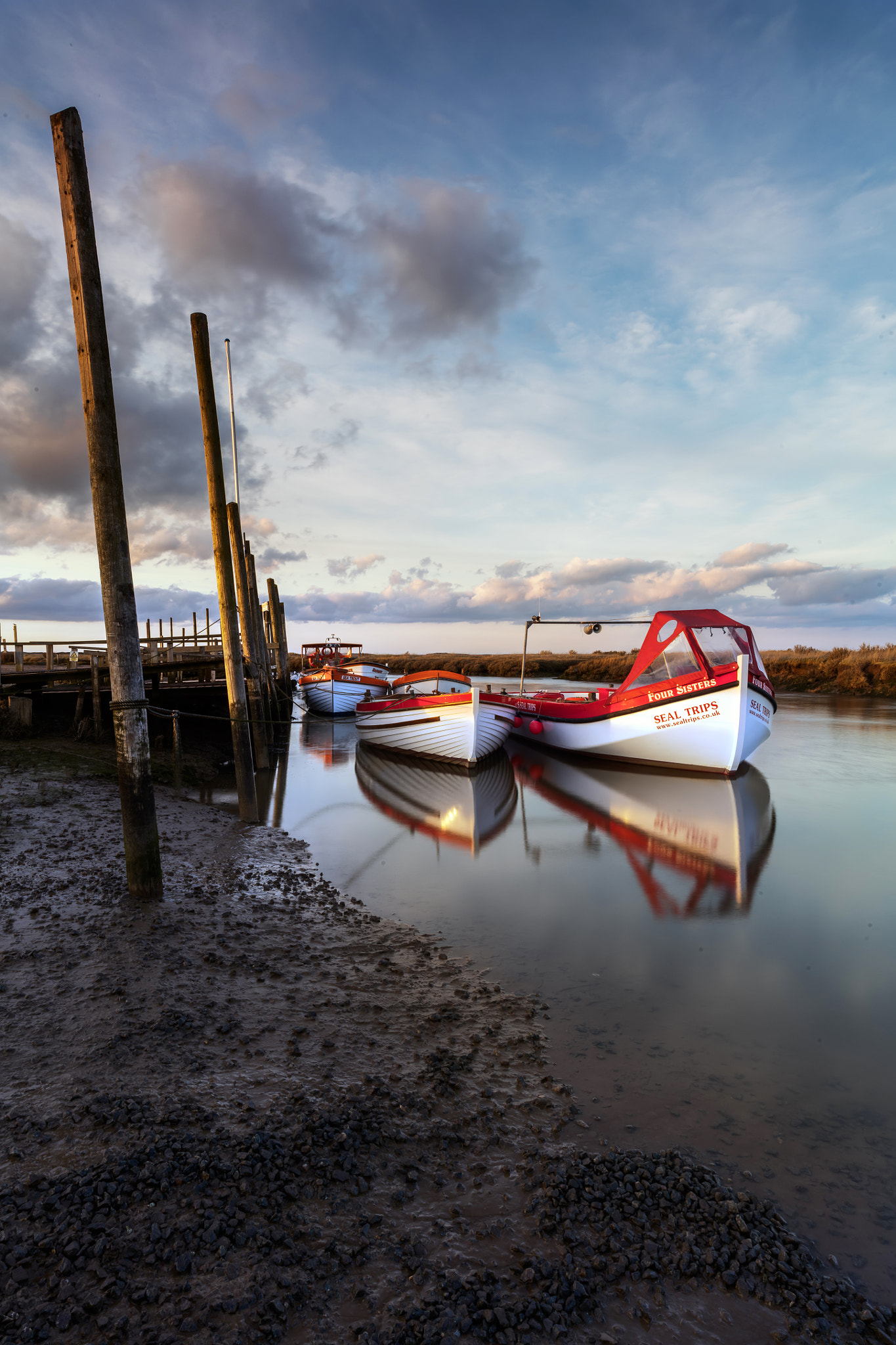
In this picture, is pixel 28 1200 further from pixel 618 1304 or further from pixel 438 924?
pixel 438 924

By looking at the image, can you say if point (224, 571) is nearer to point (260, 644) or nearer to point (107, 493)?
point (107, 493)

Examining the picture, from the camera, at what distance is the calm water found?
164 inches

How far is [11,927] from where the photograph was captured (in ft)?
20.4

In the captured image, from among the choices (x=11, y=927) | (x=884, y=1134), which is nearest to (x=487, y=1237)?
(x=884, y=1134)

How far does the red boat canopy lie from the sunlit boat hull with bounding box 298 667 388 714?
15.8 meters

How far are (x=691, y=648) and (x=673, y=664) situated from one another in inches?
26.3

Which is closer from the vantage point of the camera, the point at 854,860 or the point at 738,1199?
the point at 738,1199

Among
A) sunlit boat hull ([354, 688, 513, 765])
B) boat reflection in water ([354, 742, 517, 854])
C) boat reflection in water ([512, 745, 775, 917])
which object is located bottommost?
boat reflection in water ([512, 745, 775, 917])

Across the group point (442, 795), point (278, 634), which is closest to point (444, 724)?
point (442, 795)

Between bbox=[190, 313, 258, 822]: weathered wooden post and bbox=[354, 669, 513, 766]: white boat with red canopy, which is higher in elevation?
bbox=[190, 313, 258, 822]: weathered wooden post

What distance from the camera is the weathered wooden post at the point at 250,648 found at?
1758cm

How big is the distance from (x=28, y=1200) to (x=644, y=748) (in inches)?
699

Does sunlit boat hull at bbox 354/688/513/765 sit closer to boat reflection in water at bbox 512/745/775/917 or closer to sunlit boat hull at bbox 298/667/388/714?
boat reflection in water at bbox 512/745/775/917

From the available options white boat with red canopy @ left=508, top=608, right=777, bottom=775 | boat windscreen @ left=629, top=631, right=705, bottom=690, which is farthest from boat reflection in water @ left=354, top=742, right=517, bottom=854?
boat windscreen @ left=629, top=631, right=705, bottom=690
